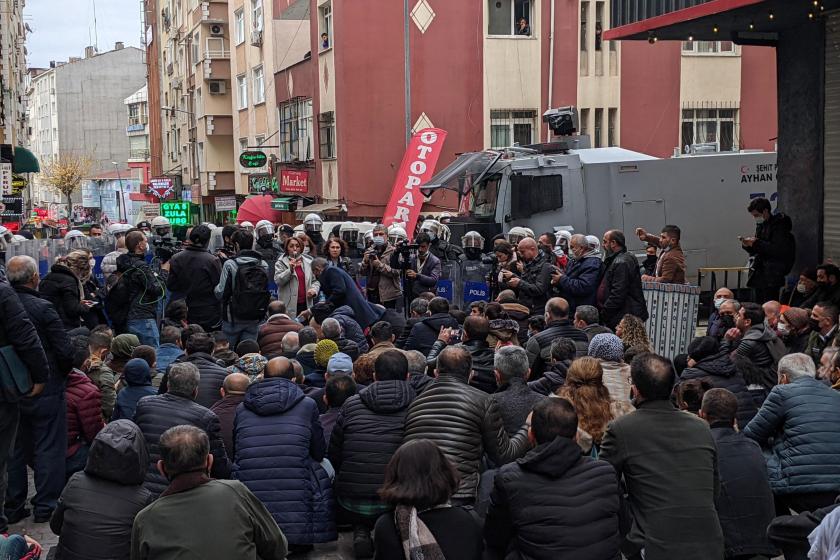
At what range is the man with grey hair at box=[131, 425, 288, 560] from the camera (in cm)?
426

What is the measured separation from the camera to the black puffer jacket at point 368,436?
658 cm

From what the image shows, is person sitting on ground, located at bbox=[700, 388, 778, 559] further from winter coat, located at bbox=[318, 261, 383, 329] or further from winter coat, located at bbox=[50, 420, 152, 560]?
winter coat, located at bbox=[318, 261, 383, 329]

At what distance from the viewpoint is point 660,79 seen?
29938mm

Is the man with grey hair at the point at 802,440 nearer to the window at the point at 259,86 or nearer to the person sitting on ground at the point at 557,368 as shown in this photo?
the person sitting on ground at the point at 557,368

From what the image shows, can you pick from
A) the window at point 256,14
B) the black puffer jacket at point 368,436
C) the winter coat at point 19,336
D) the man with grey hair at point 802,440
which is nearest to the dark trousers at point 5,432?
the winter coat at point 19,336

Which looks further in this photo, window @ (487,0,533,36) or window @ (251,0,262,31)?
window @ (251,0,262,31)

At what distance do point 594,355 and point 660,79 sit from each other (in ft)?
80.5

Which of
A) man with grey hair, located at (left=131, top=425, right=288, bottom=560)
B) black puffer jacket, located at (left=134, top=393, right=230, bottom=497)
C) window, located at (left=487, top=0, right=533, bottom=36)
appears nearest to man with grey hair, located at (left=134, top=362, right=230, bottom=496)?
black puffer jacket, located at (left=134, top=393, right=230, bottom=497)

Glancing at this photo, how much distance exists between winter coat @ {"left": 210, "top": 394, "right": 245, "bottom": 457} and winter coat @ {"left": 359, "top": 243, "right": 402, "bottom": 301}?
612 centimetres

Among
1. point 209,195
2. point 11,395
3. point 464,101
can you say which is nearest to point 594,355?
point 11,395

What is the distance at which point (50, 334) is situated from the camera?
738cm

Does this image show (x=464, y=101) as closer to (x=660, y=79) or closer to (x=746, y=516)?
(x=660, y=79)

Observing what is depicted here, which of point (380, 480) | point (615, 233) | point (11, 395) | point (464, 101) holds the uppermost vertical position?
point (464, 101)

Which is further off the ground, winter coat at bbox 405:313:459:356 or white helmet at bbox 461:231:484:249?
white helmet at bbox 461:231:484:249
